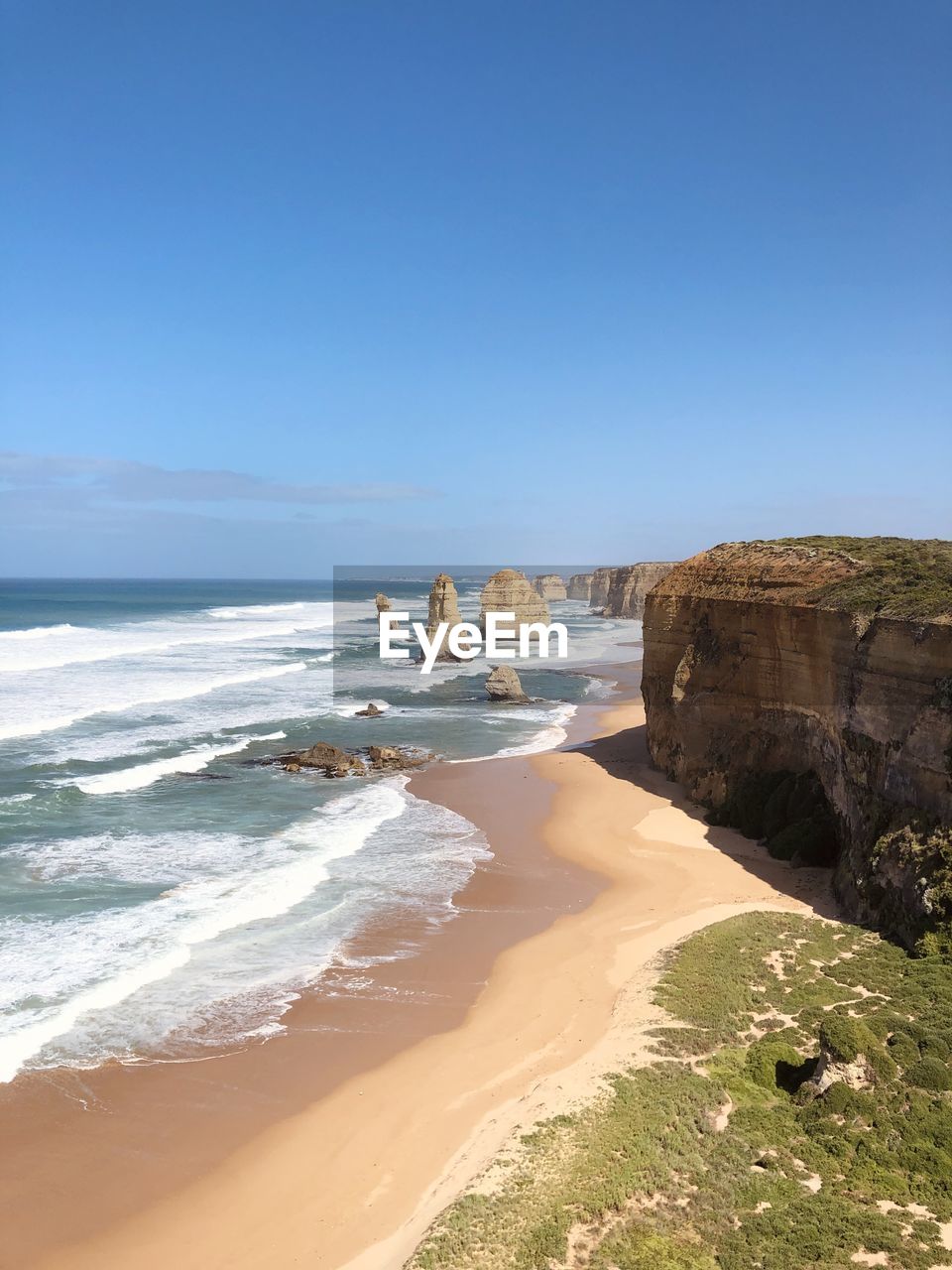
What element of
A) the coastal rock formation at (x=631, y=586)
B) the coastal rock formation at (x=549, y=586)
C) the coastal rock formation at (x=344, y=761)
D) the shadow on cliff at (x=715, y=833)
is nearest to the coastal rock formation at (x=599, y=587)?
the coastal rock formation at (x=631, y=586)

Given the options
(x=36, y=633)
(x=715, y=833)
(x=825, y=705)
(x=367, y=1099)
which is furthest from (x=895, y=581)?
(x=36, y=633)

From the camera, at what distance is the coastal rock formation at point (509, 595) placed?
74438 millimetres

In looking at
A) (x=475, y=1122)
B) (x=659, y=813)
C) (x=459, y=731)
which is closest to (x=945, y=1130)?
(x=475, y=1122)

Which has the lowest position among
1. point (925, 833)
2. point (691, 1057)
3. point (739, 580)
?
point (691, 1057)

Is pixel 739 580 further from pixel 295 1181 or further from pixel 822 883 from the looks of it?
pixel 295 1181

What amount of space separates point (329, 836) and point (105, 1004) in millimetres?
9761

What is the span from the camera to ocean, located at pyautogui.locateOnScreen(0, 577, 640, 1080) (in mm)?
15164

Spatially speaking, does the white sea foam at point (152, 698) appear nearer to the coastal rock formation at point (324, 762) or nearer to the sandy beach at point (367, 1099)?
the coastal rock formation at point (324, 762)

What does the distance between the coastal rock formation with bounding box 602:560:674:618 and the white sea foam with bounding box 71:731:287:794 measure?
7635 centimetres

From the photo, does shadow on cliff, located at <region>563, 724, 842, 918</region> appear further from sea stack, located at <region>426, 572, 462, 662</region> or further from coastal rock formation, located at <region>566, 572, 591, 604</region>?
coastal rock formation, located at <region>566, 572, 591, 604</region>

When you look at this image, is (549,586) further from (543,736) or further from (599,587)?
(543,736)

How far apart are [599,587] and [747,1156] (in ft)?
421

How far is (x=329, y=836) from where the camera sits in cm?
2450

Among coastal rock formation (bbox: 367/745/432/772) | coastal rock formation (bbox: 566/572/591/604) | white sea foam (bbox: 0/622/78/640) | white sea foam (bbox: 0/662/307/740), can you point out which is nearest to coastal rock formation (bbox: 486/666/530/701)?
coastal rock formation (bbox: 367/745/432/772)
